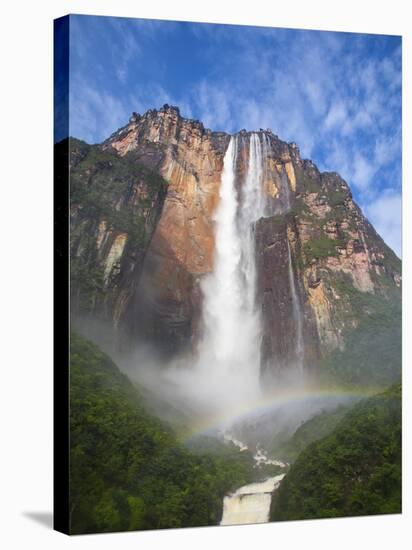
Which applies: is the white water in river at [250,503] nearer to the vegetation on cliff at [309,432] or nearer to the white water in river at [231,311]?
the vegetation on cliff at [309,432]

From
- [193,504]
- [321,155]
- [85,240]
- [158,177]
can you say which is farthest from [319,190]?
[193,504]

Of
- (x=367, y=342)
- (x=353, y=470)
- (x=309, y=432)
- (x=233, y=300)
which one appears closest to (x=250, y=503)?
(x=309, y=432)

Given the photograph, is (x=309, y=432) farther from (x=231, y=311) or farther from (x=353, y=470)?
(x=231, y=311)

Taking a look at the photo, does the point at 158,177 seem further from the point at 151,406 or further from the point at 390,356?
the point at 390,356

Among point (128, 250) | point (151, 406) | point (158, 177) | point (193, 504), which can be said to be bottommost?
point (193, 504)

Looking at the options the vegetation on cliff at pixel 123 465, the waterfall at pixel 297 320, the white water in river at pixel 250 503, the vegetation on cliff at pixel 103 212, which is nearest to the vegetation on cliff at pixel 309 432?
the white water in river at pixel 250 503
